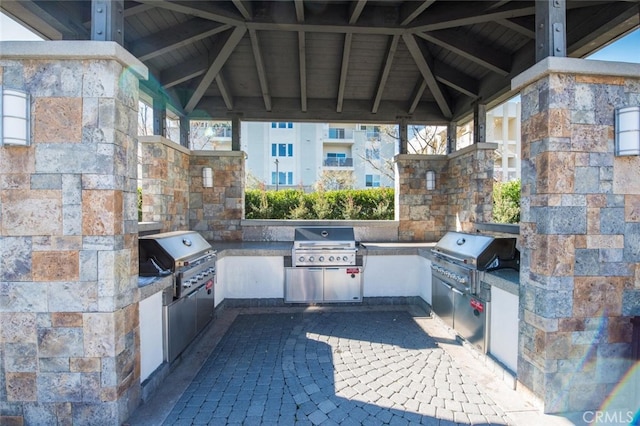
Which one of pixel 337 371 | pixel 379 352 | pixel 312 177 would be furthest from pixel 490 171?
pixel 312 177

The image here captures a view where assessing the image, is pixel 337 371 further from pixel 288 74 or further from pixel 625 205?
pixel 288 74

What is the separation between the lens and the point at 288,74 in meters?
5.31

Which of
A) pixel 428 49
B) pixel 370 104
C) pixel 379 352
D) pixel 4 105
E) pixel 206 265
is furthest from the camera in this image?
pixel 370 104

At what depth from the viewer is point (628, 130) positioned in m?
2.26

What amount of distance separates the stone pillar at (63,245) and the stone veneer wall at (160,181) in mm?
2576

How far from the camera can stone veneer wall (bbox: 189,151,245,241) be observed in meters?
5.77

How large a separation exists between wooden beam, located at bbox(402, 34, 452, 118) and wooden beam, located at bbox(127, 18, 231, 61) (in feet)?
8.60

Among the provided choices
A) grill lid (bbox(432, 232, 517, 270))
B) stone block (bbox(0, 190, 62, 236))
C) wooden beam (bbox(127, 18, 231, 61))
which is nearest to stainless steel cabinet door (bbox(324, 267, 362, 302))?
grill lid (bbox(432, 232, 517, 270))

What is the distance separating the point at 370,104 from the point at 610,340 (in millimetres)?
4950

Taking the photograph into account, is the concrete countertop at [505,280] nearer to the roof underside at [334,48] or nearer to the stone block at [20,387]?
the roof underside at [334,48]

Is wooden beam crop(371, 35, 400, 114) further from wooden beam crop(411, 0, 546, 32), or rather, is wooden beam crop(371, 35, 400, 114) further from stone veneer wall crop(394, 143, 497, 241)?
stone veneer wall crop(394, 143, 497, 241)

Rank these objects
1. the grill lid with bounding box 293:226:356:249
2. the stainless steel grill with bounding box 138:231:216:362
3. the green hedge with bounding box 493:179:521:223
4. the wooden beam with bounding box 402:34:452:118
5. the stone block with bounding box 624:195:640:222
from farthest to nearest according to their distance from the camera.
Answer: the green hedge with bounding box 493:179:521:223 → the grill lid with bounding box 293:226:356:249 → the wooden beam with bounding box 402:34:452:118 → the stainless steel grill with bounding box 138:231:216:362 → the stone block with bounding box 624:195:640:222

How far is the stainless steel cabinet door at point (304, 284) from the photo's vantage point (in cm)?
470

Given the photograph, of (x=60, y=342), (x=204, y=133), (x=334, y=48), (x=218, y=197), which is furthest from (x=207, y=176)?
(x=204, y=133)
